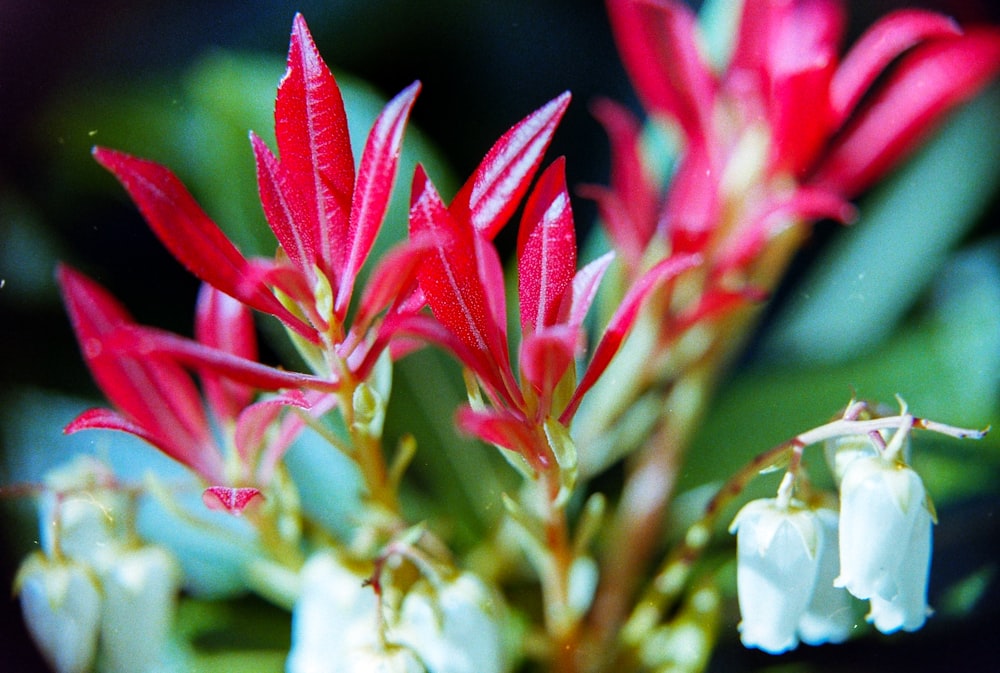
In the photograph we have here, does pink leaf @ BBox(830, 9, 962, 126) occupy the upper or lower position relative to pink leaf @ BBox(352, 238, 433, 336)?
upper

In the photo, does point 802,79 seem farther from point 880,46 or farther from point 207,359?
point 207,359

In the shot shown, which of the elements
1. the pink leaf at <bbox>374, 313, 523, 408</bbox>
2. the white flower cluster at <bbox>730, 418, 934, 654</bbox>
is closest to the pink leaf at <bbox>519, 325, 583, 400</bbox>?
the pink leaf at <bbox>374, 313, 523, 408</bbox>

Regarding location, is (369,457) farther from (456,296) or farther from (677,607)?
(677,607)

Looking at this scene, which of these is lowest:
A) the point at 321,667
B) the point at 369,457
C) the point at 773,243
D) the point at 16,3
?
the point at 321,667

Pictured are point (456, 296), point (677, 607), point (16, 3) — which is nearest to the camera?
point (456, 296)

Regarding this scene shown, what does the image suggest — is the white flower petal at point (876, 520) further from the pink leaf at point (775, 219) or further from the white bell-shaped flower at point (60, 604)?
the white bell-shaped flower at point (60, 604)

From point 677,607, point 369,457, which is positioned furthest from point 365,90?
point 677,607

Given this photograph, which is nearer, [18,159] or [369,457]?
[369,457]

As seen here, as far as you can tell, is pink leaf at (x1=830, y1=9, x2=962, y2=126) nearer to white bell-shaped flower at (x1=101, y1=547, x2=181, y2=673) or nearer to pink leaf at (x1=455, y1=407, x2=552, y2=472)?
pink leaf at (x1=455, y1=407, x2=552, y2=472)
